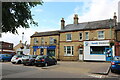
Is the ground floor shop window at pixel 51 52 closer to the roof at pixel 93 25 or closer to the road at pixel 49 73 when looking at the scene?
the roof at pixel 93 25

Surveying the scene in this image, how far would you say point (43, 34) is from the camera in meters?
34.4

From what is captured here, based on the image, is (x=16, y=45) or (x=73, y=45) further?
(x=16, y=45)

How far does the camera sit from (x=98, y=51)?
85.7 ft

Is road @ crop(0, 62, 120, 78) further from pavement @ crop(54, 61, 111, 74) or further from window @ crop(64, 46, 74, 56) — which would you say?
window @ crop(64, 46, 74, 56)

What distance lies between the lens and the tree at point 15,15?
767 cm

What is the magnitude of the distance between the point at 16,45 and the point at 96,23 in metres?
50.5

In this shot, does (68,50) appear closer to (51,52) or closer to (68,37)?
(68,37)

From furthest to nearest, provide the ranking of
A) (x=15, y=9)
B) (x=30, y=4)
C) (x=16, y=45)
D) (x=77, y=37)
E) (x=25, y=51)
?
(x=16, y=45) < (x=25, y=51) < (x=77, y=37) < (x=30, y=4) < (x=15, y=9)

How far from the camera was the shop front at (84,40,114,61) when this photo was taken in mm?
24750

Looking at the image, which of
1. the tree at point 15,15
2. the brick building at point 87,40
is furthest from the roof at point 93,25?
the tree at point 15,15

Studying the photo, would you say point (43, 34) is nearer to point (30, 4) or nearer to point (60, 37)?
point (60, 37)

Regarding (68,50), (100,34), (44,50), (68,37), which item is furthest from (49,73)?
(44,50)

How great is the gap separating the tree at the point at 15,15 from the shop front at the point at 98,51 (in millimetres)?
18809

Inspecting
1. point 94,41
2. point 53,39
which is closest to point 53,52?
point 53,39
